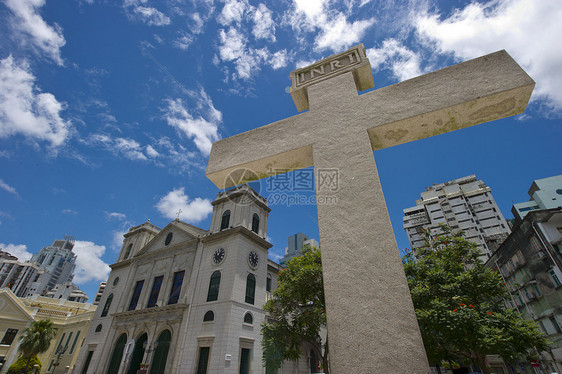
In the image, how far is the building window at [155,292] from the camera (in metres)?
21.5

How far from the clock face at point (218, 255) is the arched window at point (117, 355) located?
32.5ft

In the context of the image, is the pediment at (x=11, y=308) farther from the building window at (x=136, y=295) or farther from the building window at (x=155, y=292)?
the building window at (x=155, y=292)

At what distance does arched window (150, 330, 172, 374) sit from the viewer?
701 inches

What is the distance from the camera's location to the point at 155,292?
22062 millimetres

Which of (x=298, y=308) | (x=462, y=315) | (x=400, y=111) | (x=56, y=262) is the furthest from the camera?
(x=56, y=262)

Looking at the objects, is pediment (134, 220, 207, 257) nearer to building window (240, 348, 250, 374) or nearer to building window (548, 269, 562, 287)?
building window (240, 348, 250, 374)

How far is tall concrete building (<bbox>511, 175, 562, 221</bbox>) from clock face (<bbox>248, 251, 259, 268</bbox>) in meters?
41.6

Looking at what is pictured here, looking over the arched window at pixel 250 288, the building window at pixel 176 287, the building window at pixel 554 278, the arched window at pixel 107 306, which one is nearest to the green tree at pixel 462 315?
the building window at pixel 554 278

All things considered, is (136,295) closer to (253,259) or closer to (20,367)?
(20,367)

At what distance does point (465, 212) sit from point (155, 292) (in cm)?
5314

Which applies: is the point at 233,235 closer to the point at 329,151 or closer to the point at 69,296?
the point at 329,151

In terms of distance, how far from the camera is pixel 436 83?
2.54 m

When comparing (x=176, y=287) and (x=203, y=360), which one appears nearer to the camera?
(x=203, y=360)

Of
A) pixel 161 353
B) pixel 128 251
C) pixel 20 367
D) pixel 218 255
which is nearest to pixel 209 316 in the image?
pixel 218 255
